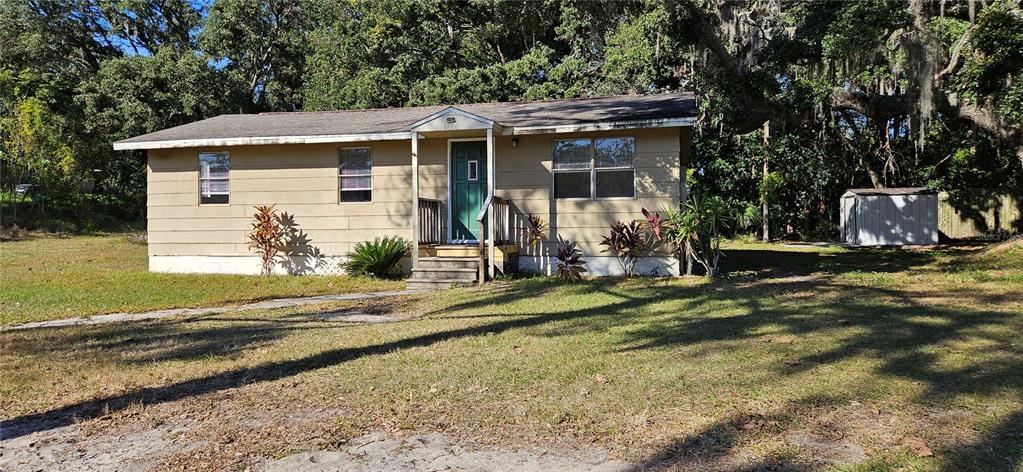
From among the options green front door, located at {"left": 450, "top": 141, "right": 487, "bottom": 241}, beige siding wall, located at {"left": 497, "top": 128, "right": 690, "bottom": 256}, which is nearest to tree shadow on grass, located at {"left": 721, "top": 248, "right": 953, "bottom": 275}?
beige siding wall, located at {"left": 497, "top": 128, "right": 690, "bottom": 256}

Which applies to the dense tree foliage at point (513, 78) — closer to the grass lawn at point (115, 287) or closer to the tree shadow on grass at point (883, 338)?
the tree shadow on grass at point (883, 338)

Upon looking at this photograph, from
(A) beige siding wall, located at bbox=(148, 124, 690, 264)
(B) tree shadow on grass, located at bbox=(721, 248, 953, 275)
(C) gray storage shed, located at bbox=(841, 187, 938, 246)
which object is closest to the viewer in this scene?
(A) beige siding wall, located at bbox=(148, 124, 690, 264)

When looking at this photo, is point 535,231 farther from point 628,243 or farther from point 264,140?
point 264,140

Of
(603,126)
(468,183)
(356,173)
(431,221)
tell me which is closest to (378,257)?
(431,221)

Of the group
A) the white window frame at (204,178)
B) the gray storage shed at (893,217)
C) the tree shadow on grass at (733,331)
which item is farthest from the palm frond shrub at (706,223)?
the gray storage shed at (893,217)

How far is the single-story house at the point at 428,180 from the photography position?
10648 millimetres

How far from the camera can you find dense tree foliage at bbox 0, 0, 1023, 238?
14594 mm

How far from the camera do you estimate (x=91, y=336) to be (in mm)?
6484

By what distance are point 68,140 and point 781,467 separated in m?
24.7

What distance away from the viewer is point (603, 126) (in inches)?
407

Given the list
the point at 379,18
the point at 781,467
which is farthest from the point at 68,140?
the point at 781,467

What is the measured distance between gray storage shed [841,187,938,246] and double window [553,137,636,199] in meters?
11.7

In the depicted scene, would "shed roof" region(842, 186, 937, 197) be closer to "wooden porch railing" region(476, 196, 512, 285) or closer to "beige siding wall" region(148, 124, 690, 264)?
"beige siding wall" region(148, 124, 690, 264)

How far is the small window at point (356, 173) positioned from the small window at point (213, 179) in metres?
2.37
